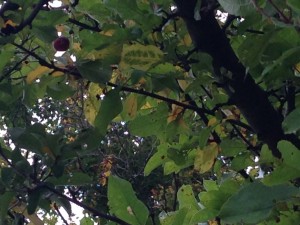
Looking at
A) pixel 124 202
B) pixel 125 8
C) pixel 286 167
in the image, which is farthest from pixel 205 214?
pixel 125 8

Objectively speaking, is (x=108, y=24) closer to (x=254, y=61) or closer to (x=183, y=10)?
(x=183, y=10)

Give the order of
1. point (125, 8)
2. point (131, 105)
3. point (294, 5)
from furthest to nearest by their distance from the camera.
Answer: point (131, 105)
point (125, 8)
point (294, 5)

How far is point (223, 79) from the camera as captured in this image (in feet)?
3.61

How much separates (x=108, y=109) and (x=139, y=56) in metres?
0.11

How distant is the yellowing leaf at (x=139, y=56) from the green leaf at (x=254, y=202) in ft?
0.94

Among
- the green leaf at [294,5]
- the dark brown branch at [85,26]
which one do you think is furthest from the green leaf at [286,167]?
the dark brown branch at [85,26]

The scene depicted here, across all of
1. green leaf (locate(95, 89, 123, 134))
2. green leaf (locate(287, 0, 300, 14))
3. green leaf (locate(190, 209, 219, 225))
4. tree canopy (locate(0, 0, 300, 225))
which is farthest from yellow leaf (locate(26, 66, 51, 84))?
green leaf (locate(287, 0, 300, 14))

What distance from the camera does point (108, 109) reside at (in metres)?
1.06

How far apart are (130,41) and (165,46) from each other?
83mm

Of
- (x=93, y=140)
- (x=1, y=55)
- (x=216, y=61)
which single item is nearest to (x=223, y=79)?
(x=216, y=61)

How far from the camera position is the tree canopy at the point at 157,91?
0.90m

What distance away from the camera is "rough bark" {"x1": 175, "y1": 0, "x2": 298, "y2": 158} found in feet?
3.68

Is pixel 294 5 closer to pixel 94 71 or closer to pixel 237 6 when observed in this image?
pixel 237 6

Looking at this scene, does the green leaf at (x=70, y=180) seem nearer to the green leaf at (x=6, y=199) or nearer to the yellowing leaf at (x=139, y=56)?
the green leaf at (x=6, y=199)
